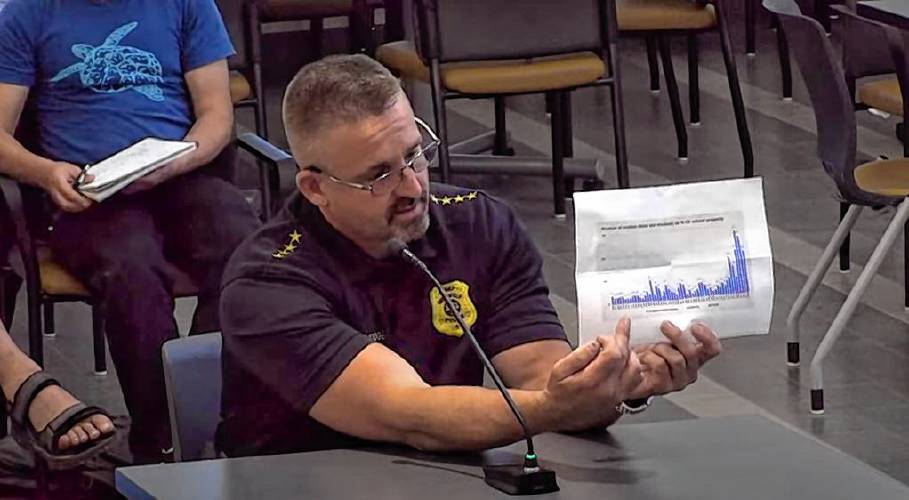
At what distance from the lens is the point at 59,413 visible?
3.68m

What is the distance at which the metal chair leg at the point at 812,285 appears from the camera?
4.46m

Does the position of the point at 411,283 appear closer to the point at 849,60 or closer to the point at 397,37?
the point at 849,60

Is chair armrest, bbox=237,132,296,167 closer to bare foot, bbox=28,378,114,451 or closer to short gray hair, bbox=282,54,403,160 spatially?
bare foot, bbox=28,378,114,451

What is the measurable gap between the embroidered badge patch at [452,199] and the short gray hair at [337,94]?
0.20m

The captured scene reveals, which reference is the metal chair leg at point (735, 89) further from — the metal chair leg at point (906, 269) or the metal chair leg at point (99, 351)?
the metal chair leg at point (99, 351)

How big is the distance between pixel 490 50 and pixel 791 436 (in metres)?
3.16

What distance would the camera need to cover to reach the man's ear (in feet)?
8.42

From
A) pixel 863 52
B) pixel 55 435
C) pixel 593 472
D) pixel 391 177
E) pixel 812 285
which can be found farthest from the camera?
pixel 863 52

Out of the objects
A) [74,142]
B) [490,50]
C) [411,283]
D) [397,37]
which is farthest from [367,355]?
[397,37]

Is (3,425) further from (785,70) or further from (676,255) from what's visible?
(785,70)

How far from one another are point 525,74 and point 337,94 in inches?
114

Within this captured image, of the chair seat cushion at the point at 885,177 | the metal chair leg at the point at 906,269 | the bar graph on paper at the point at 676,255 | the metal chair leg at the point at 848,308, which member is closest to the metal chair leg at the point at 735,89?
the metal chair leg at the point at 906,269

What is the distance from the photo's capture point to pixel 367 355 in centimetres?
A: 242

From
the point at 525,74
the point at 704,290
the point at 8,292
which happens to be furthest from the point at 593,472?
the point at 525,74
